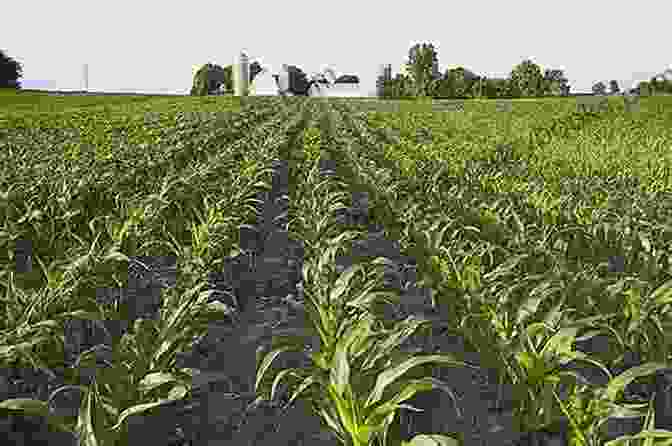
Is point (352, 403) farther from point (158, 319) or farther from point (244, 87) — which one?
point (244, 87)

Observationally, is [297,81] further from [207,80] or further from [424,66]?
[424,66]

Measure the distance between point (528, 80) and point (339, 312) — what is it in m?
75.9

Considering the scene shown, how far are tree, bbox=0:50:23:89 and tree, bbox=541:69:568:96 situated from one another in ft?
211

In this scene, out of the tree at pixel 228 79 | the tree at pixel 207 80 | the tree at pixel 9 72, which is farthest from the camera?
the tree at pixel 228 79

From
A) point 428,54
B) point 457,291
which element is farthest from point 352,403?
point 428,54

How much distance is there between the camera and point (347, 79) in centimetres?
10744

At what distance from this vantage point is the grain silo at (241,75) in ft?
319

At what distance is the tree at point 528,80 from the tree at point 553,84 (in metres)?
0.99

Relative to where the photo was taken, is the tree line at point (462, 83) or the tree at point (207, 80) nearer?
the tree line at point (462, 83)

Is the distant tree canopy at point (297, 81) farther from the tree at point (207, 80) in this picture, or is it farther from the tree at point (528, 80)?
the tree at point (528, 80)

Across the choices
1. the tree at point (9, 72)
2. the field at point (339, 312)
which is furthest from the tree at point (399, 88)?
the field at point (339, 312)

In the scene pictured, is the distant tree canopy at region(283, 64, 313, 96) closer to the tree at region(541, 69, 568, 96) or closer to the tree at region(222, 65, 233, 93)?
the tree at region(222, 65, 233, 93)

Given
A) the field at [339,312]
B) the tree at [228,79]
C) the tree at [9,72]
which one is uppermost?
the tree at [228,79]

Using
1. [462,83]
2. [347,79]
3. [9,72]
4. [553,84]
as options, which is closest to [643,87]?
[553,84]
